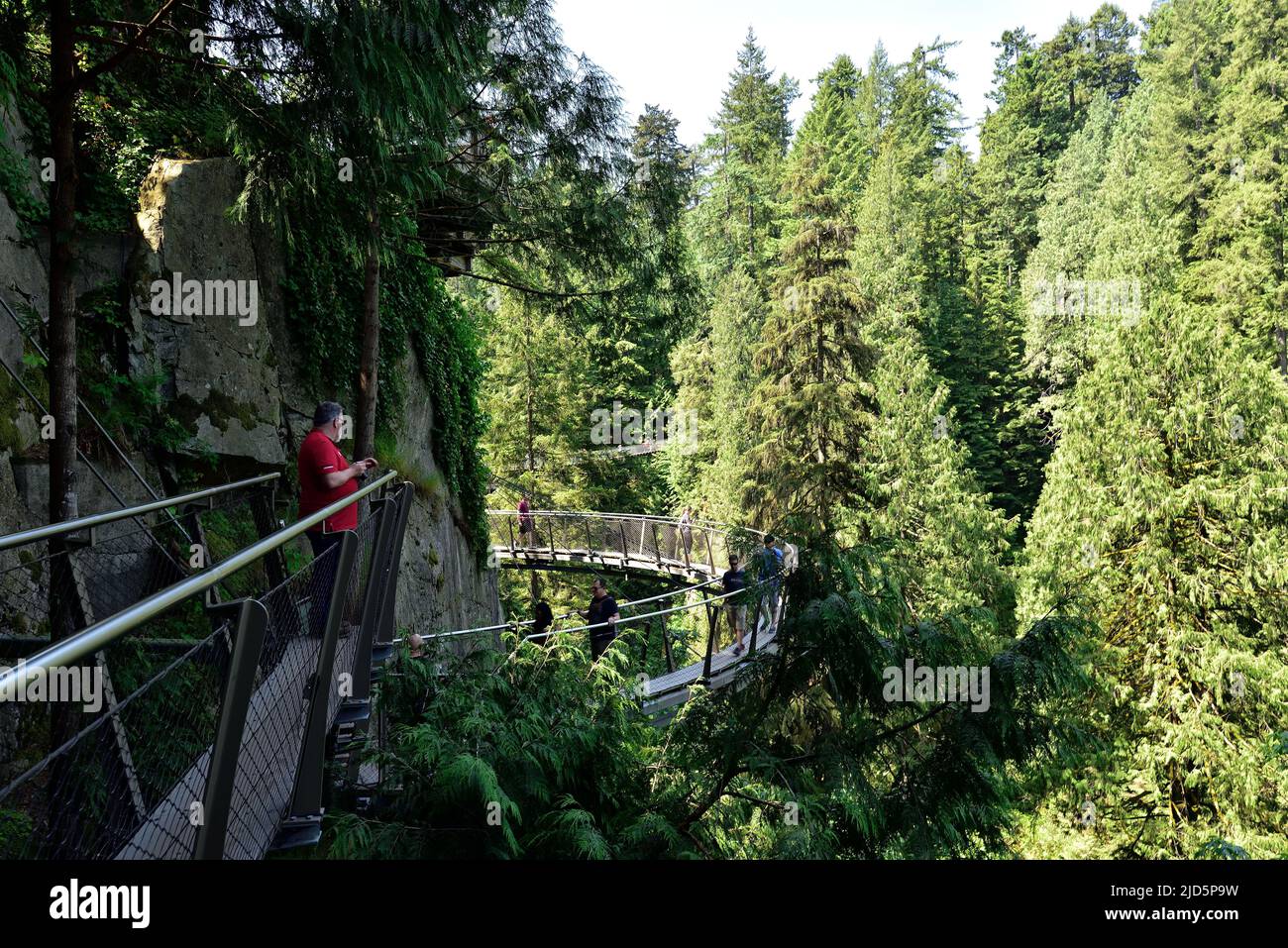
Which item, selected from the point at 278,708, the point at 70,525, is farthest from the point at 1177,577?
the point at 70,525

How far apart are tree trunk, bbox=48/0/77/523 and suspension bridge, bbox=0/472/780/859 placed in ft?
1.88

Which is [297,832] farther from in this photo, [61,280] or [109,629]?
[61,280]

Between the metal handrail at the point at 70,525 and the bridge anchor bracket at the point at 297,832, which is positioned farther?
the bridge anchor bracket at the point at 297,832

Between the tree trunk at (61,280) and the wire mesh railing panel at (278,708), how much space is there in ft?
7.53

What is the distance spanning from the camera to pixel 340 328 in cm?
1064

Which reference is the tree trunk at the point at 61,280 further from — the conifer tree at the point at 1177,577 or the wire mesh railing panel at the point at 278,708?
the conifer tree at the point at 1177,577

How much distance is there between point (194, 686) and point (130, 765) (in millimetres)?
199

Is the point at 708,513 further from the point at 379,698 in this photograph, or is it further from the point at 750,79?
the point at 379,698

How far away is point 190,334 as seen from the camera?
8484mm

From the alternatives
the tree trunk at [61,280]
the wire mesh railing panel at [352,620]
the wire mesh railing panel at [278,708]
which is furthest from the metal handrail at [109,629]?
the tree trunk at [61,280]

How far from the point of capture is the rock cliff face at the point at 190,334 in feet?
21.9

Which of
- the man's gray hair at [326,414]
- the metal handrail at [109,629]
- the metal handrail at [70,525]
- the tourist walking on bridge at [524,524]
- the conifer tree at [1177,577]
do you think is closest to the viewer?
the metal handrail at [109,629]

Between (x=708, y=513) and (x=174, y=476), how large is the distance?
2838 centimetres
